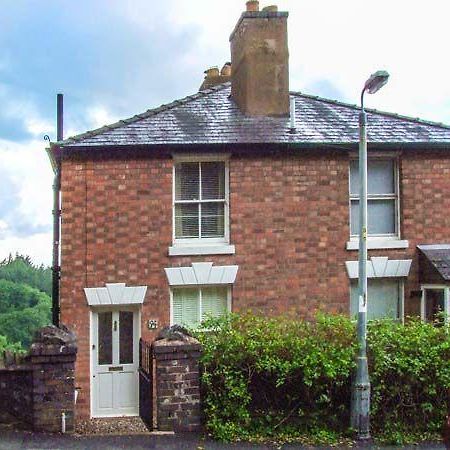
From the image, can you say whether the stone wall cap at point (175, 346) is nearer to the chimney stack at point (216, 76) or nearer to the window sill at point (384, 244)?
the window sill at point (384, 244)

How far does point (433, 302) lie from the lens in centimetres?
1591

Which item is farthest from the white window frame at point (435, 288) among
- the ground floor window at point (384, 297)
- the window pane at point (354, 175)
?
the window pane at point (354, 175)

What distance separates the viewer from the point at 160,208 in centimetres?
1560

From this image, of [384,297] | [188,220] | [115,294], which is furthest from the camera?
[384,297]

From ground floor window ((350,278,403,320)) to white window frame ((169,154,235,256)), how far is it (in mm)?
3113

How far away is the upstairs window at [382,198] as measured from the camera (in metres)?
16.5

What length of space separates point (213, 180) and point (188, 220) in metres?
1.04

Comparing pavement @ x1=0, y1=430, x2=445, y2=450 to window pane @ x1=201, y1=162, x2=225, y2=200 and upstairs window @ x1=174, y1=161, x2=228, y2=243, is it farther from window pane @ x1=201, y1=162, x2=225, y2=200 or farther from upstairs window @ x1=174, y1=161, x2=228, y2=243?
window pane @ x1=201, y1=162, x2=225, y2=200

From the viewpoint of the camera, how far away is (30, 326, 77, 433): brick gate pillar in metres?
10.1

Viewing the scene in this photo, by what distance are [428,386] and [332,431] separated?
159 cm

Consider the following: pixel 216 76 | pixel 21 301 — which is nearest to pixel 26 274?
pixel 21 301

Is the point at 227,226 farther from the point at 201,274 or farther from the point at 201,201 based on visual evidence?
the point at 201,274

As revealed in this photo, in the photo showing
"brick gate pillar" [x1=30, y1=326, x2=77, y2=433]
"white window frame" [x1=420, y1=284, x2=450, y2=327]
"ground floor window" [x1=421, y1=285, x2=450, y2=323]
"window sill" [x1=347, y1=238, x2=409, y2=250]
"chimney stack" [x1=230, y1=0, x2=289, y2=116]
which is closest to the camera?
"brick gate pillar" [x1=30, y1=326, x2=77, y2=433]

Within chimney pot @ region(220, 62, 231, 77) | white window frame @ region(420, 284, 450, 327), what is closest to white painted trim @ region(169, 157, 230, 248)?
white window frame @ region(420, 284, 450, 327)
